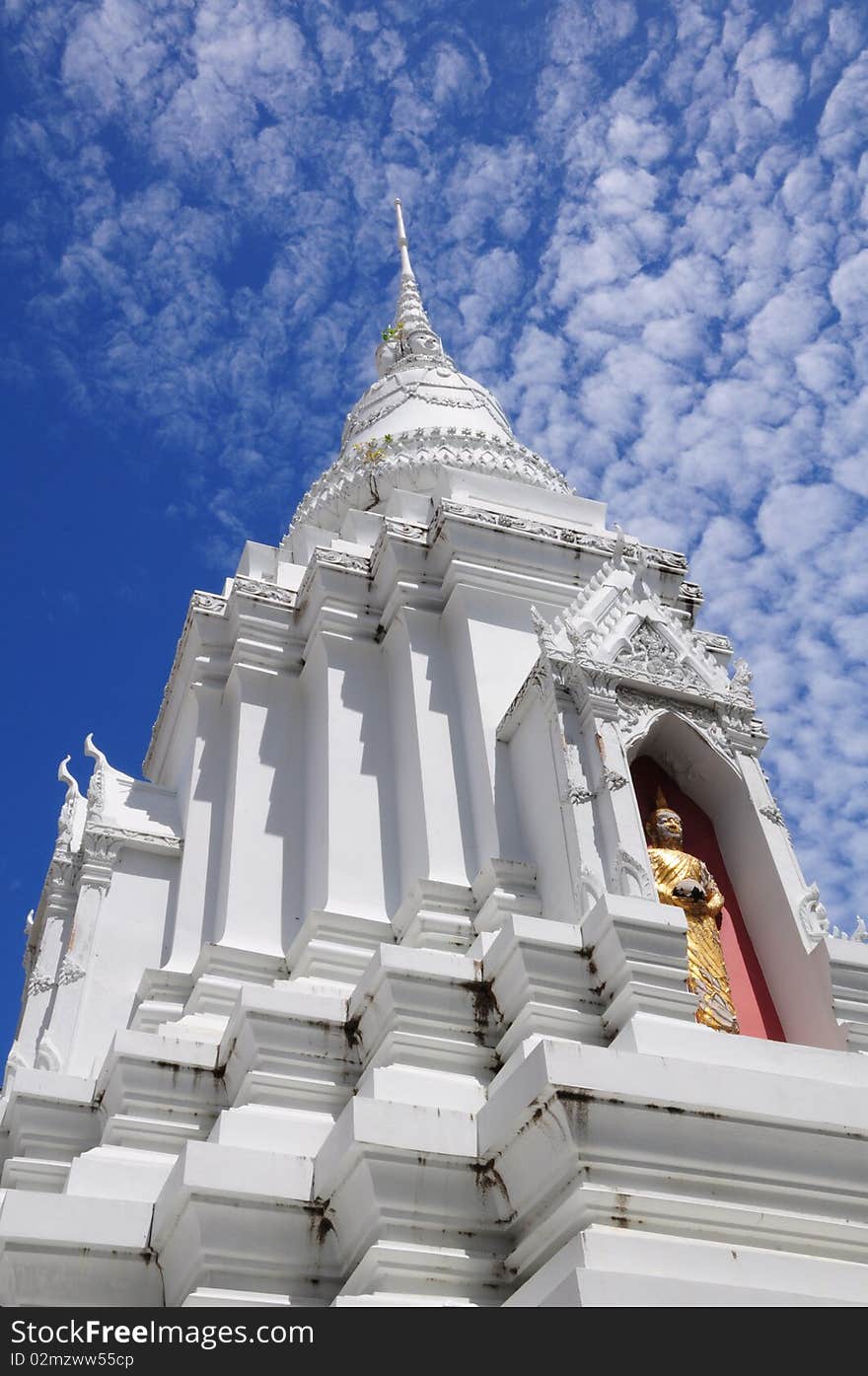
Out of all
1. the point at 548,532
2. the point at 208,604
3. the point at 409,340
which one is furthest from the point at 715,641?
the point at 409,340

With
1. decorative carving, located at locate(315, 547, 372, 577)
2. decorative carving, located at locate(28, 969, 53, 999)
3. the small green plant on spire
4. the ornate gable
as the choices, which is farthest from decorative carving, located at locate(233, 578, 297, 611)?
decorative carving, located at locate(28, 969, 53, 999)

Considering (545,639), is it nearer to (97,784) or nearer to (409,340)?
(97,784)

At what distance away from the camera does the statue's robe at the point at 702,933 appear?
834 centimetres

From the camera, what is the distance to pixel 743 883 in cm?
971

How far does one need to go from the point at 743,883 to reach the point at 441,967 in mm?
3080

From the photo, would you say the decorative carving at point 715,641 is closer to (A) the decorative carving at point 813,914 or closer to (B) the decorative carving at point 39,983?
(A) the decorative carving at point 813,914

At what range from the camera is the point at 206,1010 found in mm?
9352

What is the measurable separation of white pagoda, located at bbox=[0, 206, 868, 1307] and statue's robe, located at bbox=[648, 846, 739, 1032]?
0.03 m

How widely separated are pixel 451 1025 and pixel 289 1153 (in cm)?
122

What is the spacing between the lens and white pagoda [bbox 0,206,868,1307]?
6.11m

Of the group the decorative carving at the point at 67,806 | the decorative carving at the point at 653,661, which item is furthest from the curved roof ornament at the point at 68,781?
the decorative carving at the point at 653,661

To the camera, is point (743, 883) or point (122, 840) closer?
point (743, 883)

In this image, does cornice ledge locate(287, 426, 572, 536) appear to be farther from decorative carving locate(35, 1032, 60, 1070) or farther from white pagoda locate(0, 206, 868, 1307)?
decorative carving locate(35, 1032, 60, 1070)

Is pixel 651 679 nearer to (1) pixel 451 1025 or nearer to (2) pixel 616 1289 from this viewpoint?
(1) pixel 451 1025
